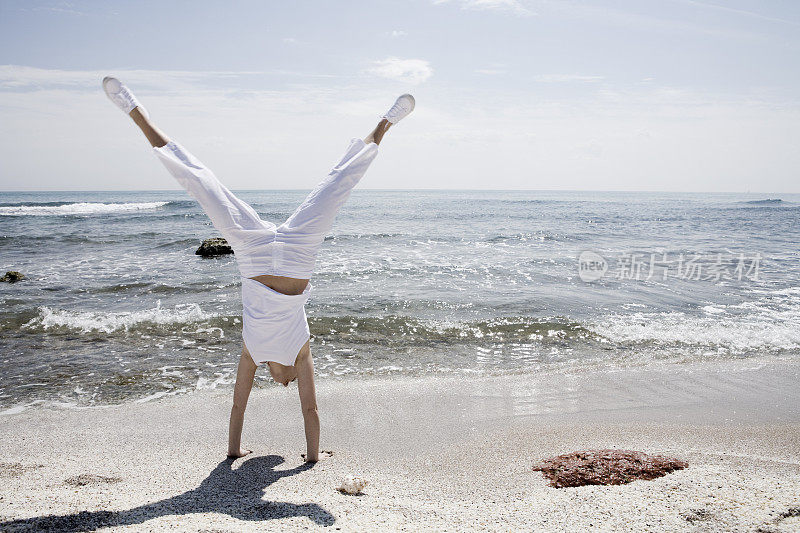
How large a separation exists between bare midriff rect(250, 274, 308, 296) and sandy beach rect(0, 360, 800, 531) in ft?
4.42

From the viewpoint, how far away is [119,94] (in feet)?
9.92

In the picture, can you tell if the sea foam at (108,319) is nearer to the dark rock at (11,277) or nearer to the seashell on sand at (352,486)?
the dark rock at (11,277)

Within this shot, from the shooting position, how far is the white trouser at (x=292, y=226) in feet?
10.5

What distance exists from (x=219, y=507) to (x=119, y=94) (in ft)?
8.67

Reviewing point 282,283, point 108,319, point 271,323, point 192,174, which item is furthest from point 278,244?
point 108,319

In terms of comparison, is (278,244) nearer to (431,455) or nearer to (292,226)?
(292,226)

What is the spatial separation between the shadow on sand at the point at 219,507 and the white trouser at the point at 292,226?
1.46 metres

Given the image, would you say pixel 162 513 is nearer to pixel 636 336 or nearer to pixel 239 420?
pixel 239 420

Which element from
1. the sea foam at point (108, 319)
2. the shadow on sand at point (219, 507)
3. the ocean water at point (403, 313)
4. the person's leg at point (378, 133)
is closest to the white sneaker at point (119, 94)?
the person's leg at point (378, 133)

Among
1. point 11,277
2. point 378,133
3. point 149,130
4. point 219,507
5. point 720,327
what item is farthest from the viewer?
point 11,277

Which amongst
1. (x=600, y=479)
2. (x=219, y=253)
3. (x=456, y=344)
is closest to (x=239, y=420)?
(x=600, y=479)

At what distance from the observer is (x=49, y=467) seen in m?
3.62

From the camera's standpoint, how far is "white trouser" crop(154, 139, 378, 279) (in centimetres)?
319

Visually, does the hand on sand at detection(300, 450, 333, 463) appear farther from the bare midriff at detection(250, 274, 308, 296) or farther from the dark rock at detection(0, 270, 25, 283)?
the dark rock at detection(0, 270, 25, 283)
